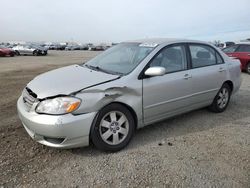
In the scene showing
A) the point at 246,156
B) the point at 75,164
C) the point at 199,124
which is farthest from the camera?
the point at 199,124

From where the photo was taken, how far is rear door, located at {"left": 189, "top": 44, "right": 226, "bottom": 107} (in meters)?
4.19

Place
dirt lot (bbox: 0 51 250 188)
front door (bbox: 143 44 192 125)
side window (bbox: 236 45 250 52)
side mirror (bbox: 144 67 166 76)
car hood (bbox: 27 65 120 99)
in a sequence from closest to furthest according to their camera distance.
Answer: dirt lot (bbox: 0 51 250 188)
car hood (bbox: 27 65 120 99)
side mirror (bbox: 144 67 166 76)
front door (bbox: 143 44 192 125)
side window (bbox: 236 45 250 52)

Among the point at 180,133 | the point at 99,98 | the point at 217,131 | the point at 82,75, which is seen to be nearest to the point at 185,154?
the point at 180,133

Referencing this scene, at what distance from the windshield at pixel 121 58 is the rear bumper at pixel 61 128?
0.98 meters

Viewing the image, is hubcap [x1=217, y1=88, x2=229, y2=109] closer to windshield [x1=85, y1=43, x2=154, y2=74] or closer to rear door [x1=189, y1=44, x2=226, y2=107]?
rear door [x1=189, y1=44, x2=226, y2=107]

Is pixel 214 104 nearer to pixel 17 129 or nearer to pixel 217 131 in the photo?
pixel 217 131

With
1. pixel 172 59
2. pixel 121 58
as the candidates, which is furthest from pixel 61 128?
pixel 172 59

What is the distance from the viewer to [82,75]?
136 inches

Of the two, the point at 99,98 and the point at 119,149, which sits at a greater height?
the point at 99,98

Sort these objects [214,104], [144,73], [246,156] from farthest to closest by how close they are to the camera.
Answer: [214,104], [144,73], [246,156]

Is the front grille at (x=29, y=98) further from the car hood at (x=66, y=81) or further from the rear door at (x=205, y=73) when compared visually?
the rear door at (x=205, y=73)

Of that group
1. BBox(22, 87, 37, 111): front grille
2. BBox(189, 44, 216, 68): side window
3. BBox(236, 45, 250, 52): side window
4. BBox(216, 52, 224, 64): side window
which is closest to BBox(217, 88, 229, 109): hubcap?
BBox(216, 52, 224, 64): side window

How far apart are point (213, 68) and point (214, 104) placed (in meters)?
0.75

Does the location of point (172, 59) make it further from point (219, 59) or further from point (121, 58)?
point (219, 59)
